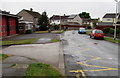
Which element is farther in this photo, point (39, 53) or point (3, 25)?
point (3, 25)

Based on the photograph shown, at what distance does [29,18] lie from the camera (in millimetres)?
54781

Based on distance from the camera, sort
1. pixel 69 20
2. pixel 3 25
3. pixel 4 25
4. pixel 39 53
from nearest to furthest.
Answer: pixel 39 53 → pixel 3 25 → pixel 4 25 → pixel 69 20

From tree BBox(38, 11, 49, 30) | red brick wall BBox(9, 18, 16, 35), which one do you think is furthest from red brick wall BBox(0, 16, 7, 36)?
tree BBox(38, 11, 49, 30)

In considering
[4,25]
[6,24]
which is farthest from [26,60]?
[6,24]

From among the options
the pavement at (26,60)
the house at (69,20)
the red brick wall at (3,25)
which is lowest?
the pavement at (26,60)

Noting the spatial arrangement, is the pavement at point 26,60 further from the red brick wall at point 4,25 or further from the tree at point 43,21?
the tree at point 43,21

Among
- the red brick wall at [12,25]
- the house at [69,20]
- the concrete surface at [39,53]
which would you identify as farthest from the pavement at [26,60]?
the house at [69,20]

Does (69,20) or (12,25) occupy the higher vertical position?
(69,20)

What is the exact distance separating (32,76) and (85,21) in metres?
109

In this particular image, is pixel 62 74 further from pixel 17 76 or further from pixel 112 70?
pixel 112 70

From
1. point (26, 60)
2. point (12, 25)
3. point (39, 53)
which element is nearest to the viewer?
point (26, 60)

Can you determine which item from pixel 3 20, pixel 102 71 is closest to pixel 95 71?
pixel 102 71

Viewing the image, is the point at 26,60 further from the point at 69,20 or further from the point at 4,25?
the point at 69,20

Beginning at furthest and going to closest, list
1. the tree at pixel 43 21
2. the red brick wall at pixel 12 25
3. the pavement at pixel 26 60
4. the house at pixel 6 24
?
the tree at pixel 43 21 → the red brick wall at pixel 12 25 → the house at pixel 6 24 → the pavement at pixel 26 60
